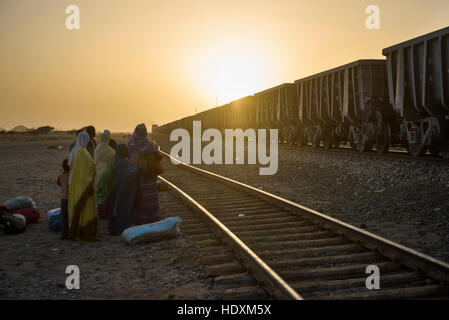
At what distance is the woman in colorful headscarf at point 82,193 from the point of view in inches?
215

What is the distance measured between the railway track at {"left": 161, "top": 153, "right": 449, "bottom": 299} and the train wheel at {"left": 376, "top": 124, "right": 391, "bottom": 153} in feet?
24.2

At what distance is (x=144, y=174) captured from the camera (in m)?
6.22

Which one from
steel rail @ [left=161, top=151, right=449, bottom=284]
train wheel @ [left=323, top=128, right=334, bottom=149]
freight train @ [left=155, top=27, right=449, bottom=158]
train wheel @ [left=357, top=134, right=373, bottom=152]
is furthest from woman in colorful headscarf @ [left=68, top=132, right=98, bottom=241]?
train wheel @ [left=323, top=128, right=334, bottom=149]

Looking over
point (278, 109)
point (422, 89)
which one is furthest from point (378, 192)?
point (278, 109)

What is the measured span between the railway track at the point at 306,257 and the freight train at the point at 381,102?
19.3 ft

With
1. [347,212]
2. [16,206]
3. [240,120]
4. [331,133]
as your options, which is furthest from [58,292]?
[240,120]

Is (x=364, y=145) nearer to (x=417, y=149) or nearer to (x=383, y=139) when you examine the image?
(x=383, y=139)

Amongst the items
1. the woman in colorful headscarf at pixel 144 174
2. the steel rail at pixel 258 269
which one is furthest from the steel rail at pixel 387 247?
the woman in colorful headscarf at pixel 144 174

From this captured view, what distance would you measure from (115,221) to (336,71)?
12.5m

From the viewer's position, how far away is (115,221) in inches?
237

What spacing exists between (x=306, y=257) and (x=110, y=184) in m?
3.62

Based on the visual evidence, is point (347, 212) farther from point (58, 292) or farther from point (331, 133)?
point (331, 133)

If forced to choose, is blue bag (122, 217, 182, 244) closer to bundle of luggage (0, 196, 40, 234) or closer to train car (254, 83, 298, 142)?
bundle of luggage (0, 196, 40, 234)
